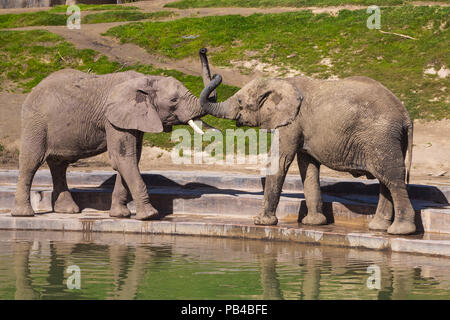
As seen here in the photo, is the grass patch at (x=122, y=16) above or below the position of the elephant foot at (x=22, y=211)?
above

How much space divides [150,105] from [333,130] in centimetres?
325

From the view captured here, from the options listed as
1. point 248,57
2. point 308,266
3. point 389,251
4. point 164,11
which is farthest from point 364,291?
point 164,11

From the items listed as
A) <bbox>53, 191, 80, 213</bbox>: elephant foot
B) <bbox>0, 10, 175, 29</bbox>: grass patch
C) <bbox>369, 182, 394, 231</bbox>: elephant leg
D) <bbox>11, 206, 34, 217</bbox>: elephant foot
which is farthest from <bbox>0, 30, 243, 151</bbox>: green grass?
<bbox>369, 182, 394, 231</bbox>: elephant leg

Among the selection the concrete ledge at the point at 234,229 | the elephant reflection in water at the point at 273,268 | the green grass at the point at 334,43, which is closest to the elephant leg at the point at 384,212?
the concrete ledge at the point at 234,229

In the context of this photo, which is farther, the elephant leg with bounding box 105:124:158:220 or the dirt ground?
the dirt ground

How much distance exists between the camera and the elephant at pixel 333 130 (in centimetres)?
1328

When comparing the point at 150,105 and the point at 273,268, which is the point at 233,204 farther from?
the point at 273,268

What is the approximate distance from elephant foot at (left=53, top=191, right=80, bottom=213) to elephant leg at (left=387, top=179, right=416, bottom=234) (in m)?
5.74

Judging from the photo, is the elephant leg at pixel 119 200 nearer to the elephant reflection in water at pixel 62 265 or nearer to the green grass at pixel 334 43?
the elephant reflection in water at pixel 62 265

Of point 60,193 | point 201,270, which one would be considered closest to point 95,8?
point 60,193

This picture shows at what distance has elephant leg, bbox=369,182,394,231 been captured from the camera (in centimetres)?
1384

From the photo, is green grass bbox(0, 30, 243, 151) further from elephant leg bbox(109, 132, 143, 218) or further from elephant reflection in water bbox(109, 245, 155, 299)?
elephant reflection in water bbox(109, 245, 155, 299)
